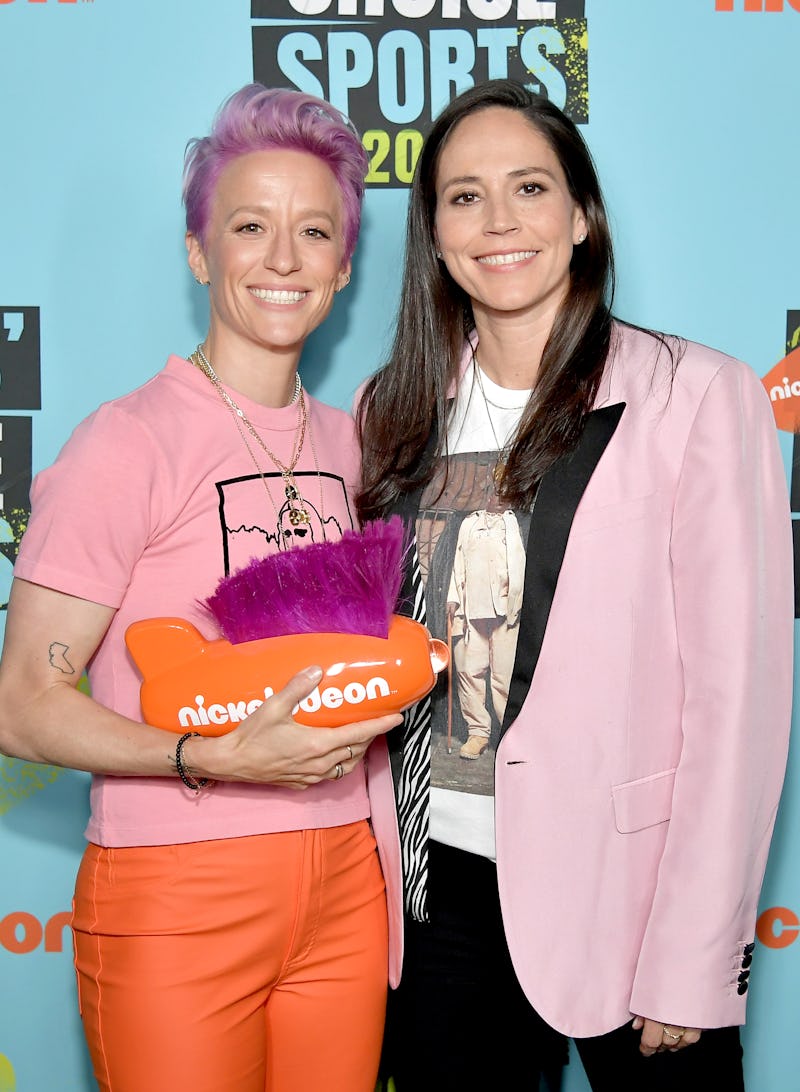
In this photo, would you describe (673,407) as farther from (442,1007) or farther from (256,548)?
(442,1007)

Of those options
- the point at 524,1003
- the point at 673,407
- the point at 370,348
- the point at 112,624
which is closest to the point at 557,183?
the point at 673,407

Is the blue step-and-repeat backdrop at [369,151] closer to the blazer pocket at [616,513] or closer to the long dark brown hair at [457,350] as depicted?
the long dark brown hair at [457,350]

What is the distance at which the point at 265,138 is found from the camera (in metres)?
1.36

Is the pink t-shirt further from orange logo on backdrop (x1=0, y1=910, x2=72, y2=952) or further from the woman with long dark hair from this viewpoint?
orange logo on backdrop (x1=0, y1=910, x2=72, y2=952)

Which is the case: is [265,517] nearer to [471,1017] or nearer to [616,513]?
[616,513]

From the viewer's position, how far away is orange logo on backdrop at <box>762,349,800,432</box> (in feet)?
5.91

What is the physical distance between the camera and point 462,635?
1.35 meters

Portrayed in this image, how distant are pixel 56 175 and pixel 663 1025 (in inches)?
61.8

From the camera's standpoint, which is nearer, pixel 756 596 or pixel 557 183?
pixel 756 596

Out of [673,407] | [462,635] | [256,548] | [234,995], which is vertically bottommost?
[234,995]

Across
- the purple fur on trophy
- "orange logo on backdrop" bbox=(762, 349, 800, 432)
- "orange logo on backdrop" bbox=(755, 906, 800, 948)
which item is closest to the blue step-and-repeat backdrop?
"orange logo on backdrop" bbox=(762, 349, 800, 432)

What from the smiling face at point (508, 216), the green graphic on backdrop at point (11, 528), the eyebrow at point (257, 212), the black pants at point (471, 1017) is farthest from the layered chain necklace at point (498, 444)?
the green graphic on backdrop at point (11, 528)

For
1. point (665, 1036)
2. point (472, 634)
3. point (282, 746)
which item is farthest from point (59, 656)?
point (665, 1036)

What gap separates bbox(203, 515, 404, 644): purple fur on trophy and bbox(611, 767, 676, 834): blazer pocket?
38 cm
